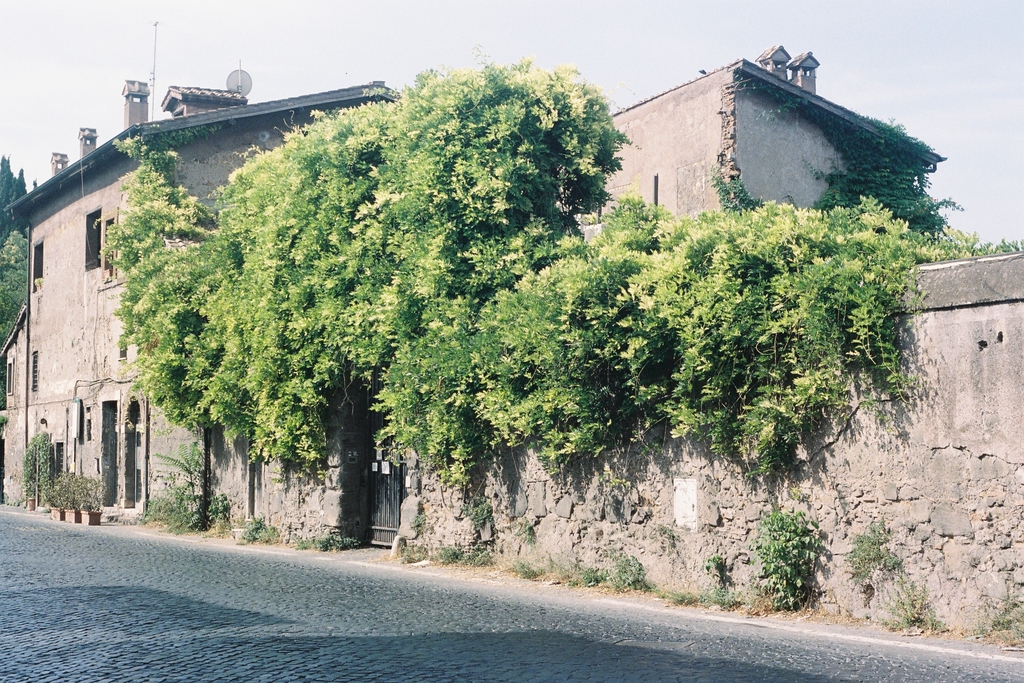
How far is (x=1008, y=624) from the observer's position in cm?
727

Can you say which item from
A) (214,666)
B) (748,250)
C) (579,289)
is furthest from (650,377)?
(214,666)

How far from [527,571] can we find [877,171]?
14467 mm

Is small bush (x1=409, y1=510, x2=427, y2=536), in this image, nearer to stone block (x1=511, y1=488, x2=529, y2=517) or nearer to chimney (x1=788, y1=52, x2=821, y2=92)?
stone block (x1=511, y1=488, x2=529, y2=517)

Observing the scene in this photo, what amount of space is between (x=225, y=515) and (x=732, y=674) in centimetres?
1443

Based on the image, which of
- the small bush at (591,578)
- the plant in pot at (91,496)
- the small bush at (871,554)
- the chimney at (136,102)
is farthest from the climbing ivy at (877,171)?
the chimney at (136,102)

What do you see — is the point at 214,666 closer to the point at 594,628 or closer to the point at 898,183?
the point at 594,628

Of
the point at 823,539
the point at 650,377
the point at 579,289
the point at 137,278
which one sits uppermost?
the point at 137,278

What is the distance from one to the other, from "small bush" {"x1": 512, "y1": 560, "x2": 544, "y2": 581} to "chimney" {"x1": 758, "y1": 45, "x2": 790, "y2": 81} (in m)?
16.3

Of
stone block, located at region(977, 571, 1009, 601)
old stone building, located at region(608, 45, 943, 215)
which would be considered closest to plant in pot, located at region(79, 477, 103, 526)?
old stone building, located at region(608, 45, 943, 215)

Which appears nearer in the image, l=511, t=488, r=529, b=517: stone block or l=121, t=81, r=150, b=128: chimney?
l=511, t=488, r=529, b=517: stone block

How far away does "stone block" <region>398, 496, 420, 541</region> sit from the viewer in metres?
13.8

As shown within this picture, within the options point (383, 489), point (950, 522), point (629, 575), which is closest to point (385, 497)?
point (383, 489)

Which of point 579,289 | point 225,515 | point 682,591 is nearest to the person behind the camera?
point 682,591

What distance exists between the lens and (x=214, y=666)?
6547 millimetres
